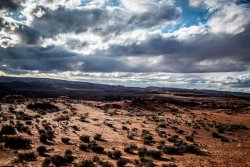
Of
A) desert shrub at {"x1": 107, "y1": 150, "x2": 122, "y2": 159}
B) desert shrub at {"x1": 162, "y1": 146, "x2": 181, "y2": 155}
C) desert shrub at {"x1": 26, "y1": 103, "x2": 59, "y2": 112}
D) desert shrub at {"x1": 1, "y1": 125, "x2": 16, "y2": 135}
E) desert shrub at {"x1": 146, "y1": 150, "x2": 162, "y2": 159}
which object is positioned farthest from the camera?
desert shrub at {"x1": 26, "y1": 103, "x2": 59, "y2": 112}

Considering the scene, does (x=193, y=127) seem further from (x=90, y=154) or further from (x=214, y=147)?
(x=90, y=154)

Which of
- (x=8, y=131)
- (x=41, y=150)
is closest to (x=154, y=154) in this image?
(x=41, y=150)

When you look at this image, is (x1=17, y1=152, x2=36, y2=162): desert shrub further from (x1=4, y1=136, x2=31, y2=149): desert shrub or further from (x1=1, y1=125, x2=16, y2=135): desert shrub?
(x1=1, y1=125, x2=16, y2=135): desert shrub

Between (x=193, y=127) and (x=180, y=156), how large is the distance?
21.2m

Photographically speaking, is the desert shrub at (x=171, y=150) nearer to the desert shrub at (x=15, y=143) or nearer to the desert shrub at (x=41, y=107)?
the desert shrub at (x=15, y=143)

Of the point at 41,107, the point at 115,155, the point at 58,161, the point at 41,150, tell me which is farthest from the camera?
the point at 41,107

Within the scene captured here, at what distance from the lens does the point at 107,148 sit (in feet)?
83.0

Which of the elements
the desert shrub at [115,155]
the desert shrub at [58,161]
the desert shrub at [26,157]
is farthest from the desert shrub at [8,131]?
the desert shrub at [115,155]

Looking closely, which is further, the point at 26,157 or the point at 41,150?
the point at 41,150

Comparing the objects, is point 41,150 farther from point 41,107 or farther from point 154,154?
point 41,107

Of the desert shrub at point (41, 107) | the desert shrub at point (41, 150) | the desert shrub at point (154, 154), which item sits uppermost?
the desert shrub at point (41, 150)

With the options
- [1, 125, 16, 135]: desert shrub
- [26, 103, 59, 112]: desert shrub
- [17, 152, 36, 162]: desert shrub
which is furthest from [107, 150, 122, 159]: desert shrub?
[26, 103, 59, 112]: desert shrub

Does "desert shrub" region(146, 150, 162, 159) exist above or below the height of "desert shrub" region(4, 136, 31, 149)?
below

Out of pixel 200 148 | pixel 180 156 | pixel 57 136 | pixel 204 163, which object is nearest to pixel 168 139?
pixel 200 148
